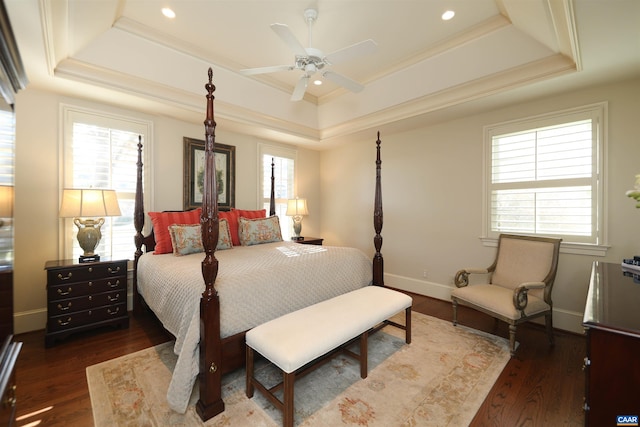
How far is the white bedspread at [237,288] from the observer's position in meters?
1.71

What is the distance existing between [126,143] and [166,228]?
1265mm

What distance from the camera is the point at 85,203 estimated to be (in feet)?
8.81

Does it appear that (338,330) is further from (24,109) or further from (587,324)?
(24,109)

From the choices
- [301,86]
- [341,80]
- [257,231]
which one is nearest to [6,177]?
[301,86]

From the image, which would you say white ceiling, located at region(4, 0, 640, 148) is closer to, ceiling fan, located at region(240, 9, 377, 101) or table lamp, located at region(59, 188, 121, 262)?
ceiling fan, located at region(240, 9, 377, 101)

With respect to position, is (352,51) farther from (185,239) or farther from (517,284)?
(517,284)

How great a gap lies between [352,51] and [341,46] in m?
0.97

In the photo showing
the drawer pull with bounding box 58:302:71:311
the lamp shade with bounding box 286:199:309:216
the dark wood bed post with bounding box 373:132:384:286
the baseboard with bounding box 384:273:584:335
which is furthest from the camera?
the lamp shade with bounding box 286:199:309:216

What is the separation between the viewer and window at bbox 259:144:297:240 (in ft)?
15.6

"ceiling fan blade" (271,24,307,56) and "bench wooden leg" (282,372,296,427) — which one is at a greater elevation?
"ceiling fan blade" (271,24,307,56)

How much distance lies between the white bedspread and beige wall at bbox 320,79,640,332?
1692 mm

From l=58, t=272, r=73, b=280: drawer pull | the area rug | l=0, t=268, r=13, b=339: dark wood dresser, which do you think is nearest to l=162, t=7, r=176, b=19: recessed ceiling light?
l=0, t=268, r=13, b=339: dark wood dresser

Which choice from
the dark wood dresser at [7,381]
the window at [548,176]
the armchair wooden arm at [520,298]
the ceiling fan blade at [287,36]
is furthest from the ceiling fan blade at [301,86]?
the armchair wooden arm at [520,298]

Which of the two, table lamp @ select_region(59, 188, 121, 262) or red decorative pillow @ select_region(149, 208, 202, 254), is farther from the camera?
red decorative pillow @ select_region(149, 208, 202, 254)
